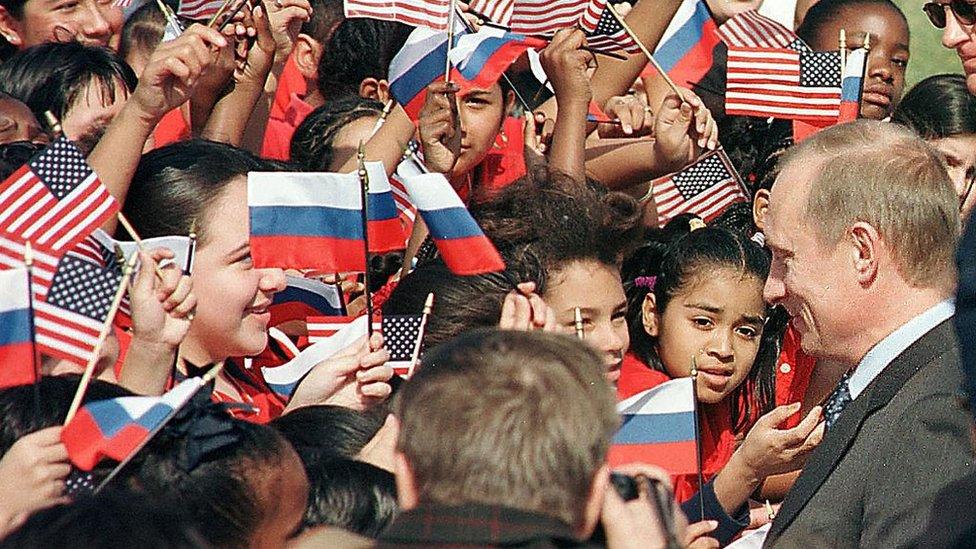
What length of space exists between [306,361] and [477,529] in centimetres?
254

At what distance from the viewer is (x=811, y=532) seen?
3719mm

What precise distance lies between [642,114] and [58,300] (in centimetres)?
305

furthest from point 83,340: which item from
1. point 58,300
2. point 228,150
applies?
point 228,150

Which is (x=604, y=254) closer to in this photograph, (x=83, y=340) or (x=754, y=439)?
(x=754, y=439)

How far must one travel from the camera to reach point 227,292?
176 inches

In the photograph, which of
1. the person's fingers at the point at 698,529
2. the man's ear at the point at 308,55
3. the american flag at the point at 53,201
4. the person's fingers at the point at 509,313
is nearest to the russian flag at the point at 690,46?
the man's ear at the point at 308,55

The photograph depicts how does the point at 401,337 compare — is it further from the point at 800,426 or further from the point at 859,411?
the point at 859,411

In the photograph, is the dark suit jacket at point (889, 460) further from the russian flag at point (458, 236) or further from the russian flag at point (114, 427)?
the russian flag at point (114, 427)

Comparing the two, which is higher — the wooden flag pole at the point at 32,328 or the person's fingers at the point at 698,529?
the wooden flag pole at the point at 32,328

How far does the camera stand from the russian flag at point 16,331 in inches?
133

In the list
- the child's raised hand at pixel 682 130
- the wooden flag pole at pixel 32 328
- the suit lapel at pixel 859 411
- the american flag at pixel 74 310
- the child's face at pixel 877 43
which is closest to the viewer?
the wooden flag pole at pixel 32 328

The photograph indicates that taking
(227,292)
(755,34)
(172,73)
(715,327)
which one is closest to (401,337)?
(227,292)

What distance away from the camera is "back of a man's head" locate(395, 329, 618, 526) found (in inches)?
87.0

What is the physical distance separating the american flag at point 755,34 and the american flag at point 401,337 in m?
2.70
